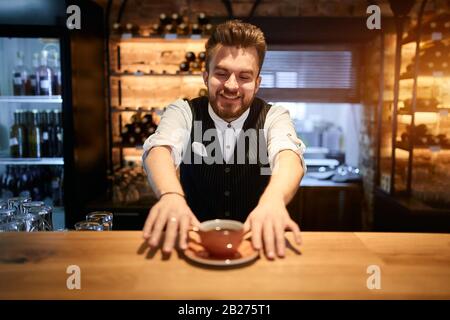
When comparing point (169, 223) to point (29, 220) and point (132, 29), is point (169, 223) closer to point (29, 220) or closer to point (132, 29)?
point (29, 220)

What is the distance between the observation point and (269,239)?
1.08 metres

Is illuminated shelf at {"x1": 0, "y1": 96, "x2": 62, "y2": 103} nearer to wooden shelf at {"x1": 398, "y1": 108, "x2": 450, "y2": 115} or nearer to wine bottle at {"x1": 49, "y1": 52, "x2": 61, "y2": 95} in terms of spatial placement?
wine bottle at {"x1": 49, "y1": 52, "x2": 61, "y2": 95}

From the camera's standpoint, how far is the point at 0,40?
3.60m

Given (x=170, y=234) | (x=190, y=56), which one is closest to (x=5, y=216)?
(x=170, y=234)

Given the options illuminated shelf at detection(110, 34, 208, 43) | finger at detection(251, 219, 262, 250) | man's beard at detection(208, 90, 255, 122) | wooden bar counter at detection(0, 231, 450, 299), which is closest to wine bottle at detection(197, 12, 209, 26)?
illuminated shelf at detection(110, 34, 208, 43)

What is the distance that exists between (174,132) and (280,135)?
435mm

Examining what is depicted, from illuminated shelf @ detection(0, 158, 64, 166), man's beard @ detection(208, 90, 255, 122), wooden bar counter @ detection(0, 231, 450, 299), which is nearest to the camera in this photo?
wooden bar counter @ detection(0, 231, 450, 299)

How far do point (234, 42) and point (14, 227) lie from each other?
1048mm

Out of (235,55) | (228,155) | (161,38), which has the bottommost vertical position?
(228,155)

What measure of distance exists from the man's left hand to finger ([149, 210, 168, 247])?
0.73 feet

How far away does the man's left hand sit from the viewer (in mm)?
1074

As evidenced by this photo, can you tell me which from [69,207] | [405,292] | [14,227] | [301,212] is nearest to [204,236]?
[405,292]

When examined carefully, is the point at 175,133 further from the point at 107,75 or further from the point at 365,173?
the point at 365,173
